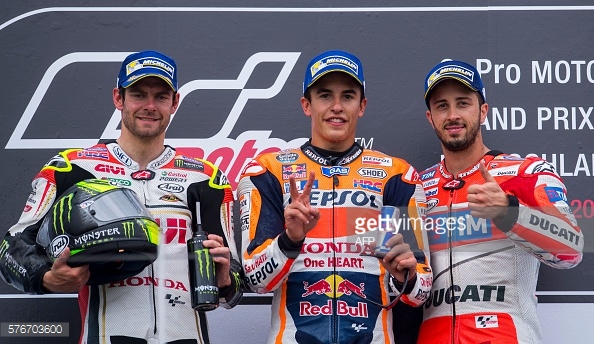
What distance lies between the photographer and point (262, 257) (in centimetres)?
328

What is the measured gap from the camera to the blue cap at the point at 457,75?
3.71m

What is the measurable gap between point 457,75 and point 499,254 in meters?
0.74

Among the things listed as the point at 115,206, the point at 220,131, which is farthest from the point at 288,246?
the point at 220,131

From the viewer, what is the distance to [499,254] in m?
3.49

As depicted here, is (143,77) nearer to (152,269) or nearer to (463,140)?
(152,269)

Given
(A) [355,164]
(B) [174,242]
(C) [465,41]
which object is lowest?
(B) [174,242]

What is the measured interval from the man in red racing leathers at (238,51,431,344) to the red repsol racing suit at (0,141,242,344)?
0.44ft

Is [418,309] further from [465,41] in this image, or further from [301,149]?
[465,41]

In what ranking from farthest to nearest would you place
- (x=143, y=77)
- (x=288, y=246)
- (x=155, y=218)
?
(x=143, y=77)
(x=155, y=218)
(x=288, y=246)

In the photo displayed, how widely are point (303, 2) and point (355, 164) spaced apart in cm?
93

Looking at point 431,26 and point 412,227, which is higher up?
point 431,26

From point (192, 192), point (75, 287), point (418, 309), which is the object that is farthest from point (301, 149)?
point (75, 287)

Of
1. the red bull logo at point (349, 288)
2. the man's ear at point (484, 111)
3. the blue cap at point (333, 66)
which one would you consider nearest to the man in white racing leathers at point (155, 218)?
the red bull logo at point (349, 288)

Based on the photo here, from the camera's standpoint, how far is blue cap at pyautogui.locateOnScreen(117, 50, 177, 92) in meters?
3.49
